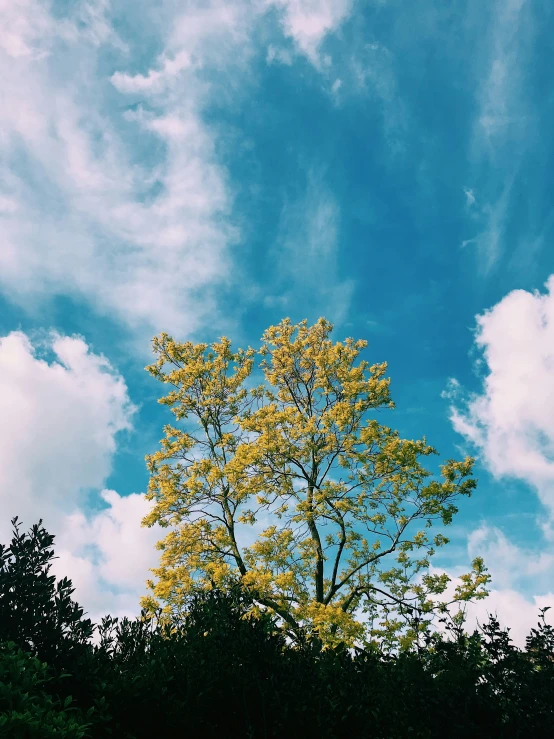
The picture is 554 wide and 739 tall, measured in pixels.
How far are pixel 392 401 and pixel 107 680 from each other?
14086 millimetres

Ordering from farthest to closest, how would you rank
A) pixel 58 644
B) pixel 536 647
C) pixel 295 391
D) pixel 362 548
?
pixel 295 391 → pixel 362 548 → pixel 536 647 → pixel 58 644

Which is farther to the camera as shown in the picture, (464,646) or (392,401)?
(392,401)

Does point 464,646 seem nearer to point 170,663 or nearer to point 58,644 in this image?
point 170,663

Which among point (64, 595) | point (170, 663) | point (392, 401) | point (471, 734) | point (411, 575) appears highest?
point (392, 401)

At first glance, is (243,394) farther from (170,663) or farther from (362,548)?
(170,663)

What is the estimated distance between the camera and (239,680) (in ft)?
22.4

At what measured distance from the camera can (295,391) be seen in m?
20.6

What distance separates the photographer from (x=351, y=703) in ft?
22.3

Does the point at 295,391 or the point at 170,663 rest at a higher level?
the point at 295,391

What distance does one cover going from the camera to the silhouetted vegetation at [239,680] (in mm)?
5969

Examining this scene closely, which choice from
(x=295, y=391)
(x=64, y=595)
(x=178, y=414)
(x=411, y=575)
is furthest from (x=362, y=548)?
(x=64, y=595)

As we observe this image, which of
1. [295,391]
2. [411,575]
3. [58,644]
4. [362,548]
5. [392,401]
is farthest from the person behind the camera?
[295,391]

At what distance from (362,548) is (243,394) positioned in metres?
7.52

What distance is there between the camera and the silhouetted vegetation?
5.97 metres
